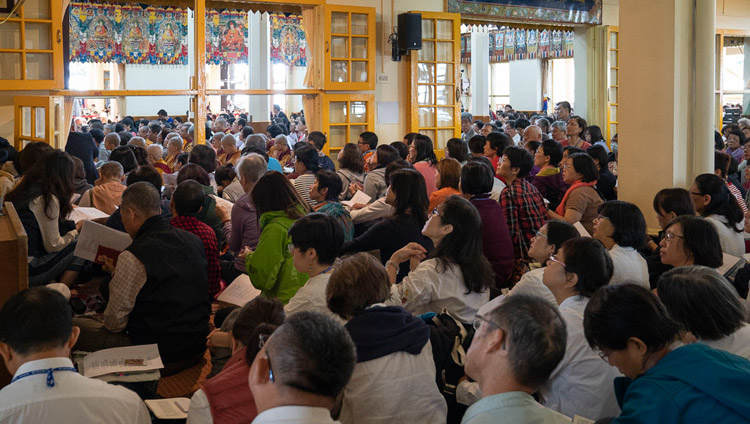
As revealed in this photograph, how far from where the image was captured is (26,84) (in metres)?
7.62

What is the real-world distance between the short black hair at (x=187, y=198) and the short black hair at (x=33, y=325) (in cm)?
240

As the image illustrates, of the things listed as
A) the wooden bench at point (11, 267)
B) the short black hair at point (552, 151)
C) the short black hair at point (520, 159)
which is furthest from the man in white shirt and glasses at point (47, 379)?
the short black hair at point (552, 151)

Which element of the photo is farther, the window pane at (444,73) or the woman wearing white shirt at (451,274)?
the window pane at (444,73)

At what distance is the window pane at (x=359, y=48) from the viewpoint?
9.85 metres

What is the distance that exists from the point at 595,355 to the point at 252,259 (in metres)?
2.12

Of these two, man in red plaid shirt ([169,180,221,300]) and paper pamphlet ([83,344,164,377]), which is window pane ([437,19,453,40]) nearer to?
man in red plaid shirt ([169,180,221,300])

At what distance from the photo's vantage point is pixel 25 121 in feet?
25.4

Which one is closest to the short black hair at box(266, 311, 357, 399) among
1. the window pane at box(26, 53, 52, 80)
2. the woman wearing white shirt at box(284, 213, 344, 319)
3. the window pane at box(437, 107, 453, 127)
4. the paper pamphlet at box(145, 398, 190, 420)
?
the paper pamphlet at box(145, 398, 190, 420)

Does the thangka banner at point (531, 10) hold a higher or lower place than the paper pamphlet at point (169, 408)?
higher

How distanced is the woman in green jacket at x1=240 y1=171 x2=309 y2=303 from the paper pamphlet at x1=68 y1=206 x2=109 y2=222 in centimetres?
170

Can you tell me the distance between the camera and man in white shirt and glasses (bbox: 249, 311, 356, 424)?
173 cm

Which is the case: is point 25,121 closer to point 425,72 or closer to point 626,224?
point 425,72

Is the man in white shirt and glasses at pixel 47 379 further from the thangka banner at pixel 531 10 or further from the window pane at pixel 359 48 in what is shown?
the thangka banner at pixel 531 10

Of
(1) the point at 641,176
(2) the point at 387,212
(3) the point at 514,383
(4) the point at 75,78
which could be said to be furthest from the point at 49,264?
(4) the point at 75,78
